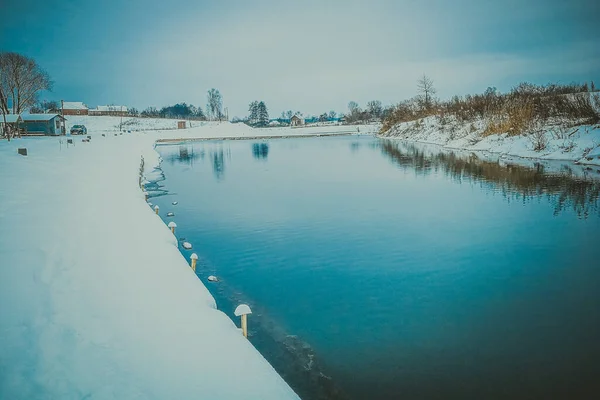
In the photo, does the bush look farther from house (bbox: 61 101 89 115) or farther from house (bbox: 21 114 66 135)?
house (bbox: 61 101 89 115)

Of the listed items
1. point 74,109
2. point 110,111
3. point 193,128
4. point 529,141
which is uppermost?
point 110,111

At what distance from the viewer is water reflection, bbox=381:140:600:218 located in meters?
14.6

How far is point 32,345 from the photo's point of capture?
437 centimetres

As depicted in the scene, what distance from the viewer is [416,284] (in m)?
8.16

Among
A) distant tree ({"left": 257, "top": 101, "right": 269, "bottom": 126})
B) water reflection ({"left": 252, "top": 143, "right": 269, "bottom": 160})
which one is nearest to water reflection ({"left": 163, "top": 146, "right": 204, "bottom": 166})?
water reflection ({"left": 252, "top": 143, "right": 269, "bottom": 160})

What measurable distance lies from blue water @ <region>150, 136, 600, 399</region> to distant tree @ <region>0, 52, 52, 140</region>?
Answer: 175ft

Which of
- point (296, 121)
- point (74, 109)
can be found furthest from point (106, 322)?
point (296, 121)

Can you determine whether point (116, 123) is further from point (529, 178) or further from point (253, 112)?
point (529, 178)

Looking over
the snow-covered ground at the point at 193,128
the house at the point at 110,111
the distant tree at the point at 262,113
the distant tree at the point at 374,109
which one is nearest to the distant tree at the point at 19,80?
the snow-covered ground at the point at 193,128

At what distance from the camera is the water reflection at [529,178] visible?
47.9 feet

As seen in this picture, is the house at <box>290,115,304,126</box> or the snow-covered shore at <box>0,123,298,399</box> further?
the house at <box>290,115,304,126</box>

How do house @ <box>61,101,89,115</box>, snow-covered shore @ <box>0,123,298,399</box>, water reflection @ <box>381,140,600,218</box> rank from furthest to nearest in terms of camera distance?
house @ <box>61,101,89,115</box> → water reflection @ <box>381,140,600,218</box> → snow-covered shore @ <box>0,123,298,399</box>

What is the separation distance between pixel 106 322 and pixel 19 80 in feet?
217

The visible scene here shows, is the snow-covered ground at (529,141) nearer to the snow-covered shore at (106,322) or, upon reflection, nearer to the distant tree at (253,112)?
the snow-covered shore at (106,322)
